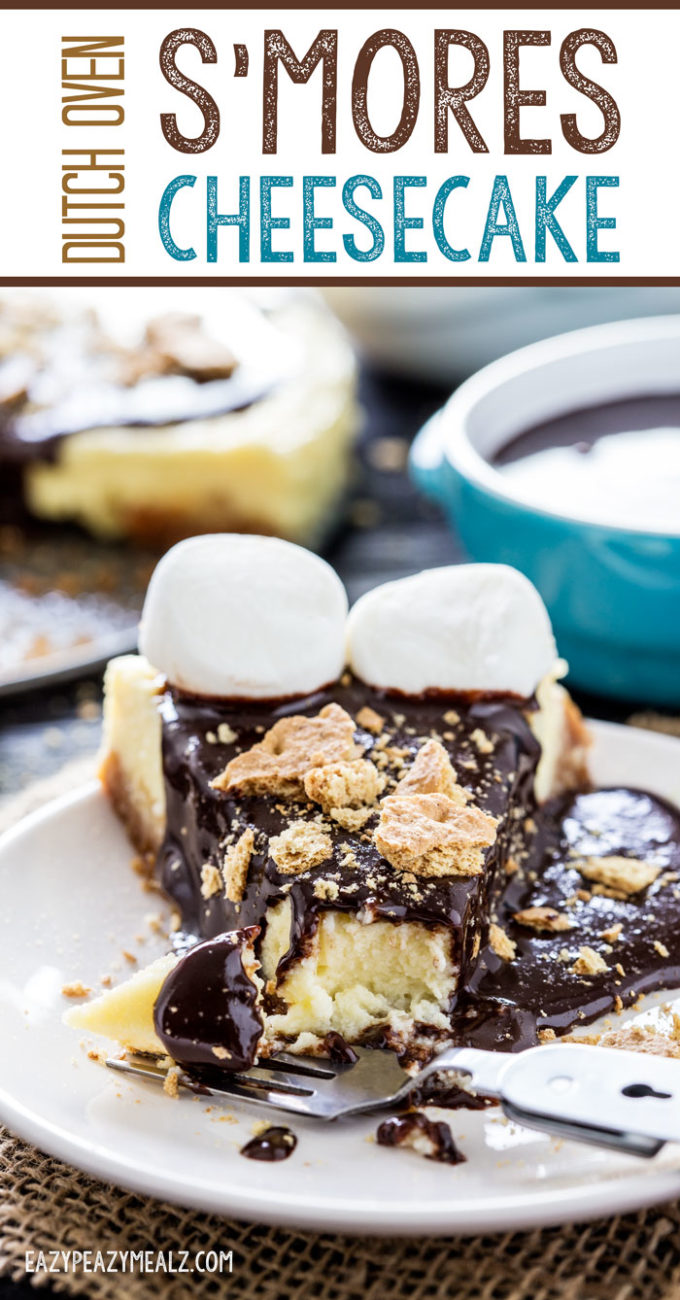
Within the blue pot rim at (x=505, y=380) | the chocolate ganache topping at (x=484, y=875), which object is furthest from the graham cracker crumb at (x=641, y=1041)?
the blue pot rim at (x=505, y=380)

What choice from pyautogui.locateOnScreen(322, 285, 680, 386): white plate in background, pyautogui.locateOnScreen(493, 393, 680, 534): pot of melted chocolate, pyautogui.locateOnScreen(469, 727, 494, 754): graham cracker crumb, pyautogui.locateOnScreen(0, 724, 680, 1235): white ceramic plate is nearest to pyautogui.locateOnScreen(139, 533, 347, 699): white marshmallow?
pyautogui.locateOnScreen(469, 727, 494, 754): graham cracker crumb

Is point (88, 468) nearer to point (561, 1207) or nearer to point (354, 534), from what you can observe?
point (354, 534)

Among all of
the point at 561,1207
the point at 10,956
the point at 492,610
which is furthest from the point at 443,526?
the point at 561,1207

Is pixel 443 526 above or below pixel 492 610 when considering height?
below

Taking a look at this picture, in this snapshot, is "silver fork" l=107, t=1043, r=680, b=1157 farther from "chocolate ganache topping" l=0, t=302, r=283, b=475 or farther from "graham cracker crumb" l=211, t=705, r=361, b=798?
"chocolate ganache topping" l=0, t=302, r=283, b=475

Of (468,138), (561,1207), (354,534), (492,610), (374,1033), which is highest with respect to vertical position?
(468,138)

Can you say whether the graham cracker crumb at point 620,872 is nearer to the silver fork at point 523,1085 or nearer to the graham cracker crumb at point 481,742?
the graham cracker crumb at point 481,742

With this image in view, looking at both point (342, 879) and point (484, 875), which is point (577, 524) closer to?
point (484, 875)

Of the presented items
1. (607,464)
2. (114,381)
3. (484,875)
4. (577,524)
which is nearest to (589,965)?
(484,875)
